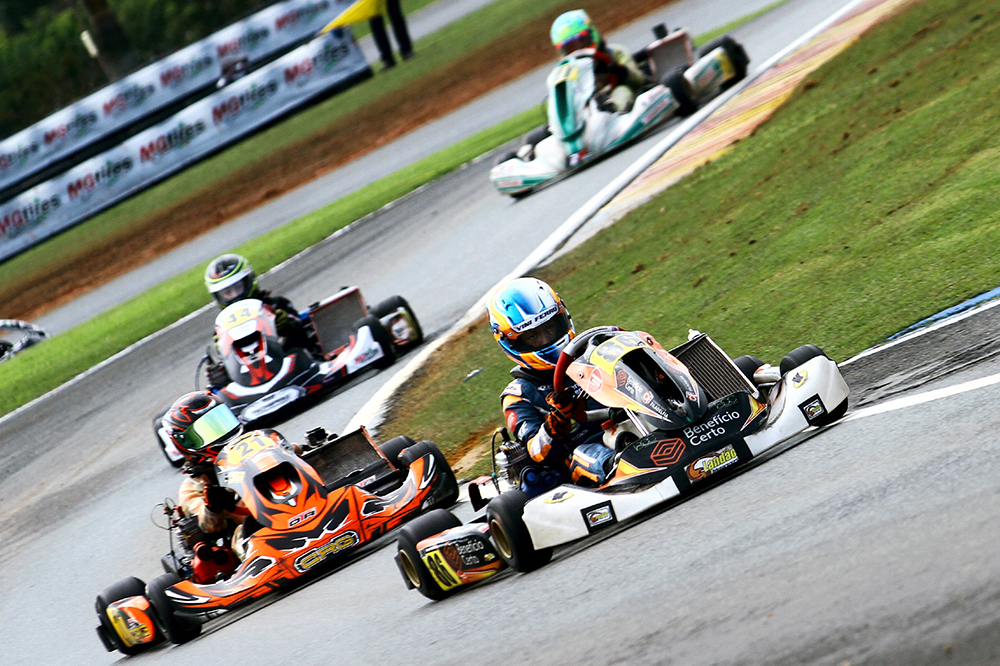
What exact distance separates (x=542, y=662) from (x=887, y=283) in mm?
3944

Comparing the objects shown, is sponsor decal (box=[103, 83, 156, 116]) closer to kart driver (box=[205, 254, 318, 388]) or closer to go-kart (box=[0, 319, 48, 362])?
go-kart (box=[0, 319, 48, 362])

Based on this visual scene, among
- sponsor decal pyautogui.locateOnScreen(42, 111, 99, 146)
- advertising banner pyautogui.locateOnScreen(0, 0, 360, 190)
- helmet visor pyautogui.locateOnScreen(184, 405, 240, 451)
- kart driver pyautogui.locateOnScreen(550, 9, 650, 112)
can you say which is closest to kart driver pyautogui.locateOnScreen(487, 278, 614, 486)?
helmet visor pyautogui.locateOnScreen(184, 405, 240, 451)

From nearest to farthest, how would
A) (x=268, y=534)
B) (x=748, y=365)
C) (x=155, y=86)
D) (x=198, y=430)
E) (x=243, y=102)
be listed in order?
1. (x=748, y=365)
2. (x=268, y=534)
3. (x=198, y=430)
4. (x=243, y=102)
5. (x=155, y=86)

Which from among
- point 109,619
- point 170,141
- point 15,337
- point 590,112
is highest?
point 170,141

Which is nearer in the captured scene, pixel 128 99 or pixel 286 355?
pixel 286 355

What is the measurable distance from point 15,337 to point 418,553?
1641cm

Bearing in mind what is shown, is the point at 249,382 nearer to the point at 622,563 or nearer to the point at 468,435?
the point at 468,435

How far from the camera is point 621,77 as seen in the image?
15.3 meters

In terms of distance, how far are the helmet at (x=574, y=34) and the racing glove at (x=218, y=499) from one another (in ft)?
29.3

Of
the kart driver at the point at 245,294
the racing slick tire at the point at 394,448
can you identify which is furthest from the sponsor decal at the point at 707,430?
the kart driver at the point at 245,294

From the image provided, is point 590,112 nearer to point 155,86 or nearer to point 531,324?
point 531,324

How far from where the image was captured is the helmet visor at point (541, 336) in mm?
6250

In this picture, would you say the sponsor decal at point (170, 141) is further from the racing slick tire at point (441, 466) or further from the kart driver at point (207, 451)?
the racing slick tire at point (441, 466)

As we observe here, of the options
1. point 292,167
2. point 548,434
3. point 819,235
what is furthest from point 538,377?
point 292,167
